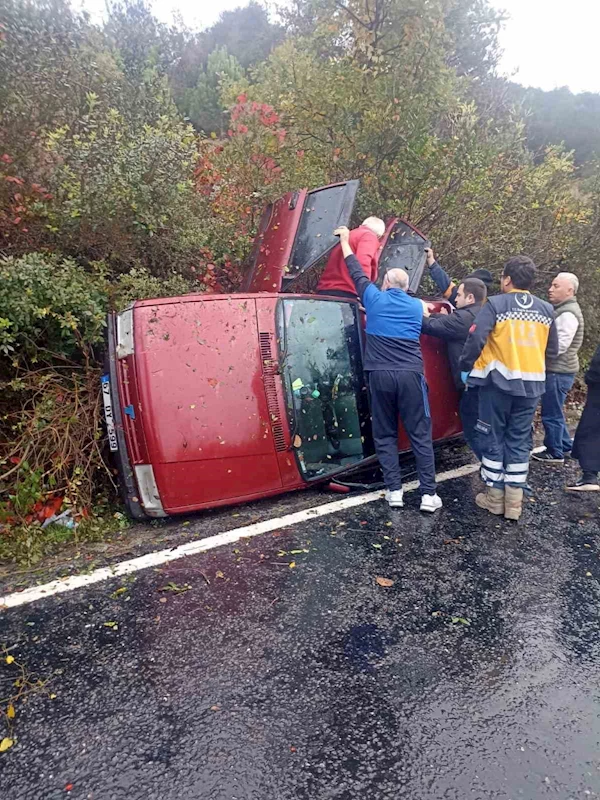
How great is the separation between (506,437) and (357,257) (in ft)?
6.18

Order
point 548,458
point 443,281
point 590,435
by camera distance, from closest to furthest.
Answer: point 590,435
point 548,458
point 443,281

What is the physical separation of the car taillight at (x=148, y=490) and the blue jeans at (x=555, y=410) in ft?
13.2

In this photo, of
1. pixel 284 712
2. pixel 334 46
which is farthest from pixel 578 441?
pixel 334 46

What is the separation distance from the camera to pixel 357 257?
4.25 metres

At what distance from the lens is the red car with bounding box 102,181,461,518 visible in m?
3.36

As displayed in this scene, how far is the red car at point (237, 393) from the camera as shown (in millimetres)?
3355

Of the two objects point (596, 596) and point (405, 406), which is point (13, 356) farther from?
point (596, 596)

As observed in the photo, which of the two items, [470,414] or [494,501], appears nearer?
[494,501]

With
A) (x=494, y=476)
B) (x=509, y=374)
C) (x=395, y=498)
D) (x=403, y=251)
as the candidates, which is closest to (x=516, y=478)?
(x=494, y=476)

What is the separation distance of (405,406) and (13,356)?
2983mm

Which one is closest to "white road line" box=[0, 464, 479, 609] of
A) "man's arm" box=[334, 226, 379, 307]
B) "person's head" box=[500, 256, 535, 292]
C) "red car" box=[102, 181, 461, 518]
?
"red car" box=[102, 181, 461, 518]

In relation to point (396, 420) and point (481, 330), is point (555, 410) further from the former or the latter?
point (396, 420)

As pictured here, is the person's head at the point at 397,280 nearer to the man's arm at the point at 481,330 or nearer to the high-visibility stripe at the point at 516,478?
the man's arm at the point at 481,330

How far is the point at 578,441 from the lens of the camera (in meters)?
4.71
